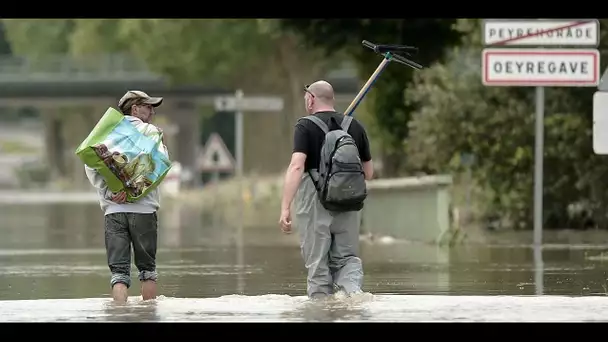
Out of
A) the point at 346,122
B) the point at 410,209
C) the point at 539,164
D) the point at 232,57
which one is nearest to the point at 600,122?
the point at 539,164

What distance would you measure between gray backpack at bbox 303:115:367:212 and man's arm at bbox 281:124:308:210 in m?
0.14

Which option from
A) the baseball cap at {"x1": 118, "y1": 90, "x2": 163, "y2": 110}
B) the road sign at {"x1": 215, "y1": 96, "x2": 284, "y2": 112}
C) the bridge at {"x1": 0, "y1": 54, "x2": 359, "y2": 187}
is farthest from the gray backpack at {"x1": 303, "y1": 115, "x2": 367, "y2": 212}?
the bridge at {"x1": 0, "y1": 54, "x2": 359, "y2": 187}

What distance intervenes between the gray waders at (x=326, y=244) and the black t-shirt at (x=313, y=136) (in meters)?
0.14

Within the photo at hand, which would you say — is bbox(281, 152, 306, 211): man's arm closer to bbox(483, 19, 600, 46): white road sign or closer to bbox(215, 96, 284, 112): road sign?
bbox(483, 19, 600, 46): white road sign

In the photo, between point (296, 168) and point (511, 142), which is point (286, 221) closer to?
point (296, 168)

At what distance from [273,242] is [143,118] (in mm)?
11809

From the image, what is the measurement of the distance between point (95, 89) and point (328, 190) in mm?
70934

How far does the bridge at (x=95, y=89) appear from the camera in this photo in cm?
7712

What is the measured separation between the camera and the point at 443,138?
2377cm

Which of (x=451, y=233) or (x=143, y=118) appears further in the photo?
(x=451, y=233)

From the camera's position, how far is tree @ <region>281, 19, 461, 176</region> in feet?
78.3
